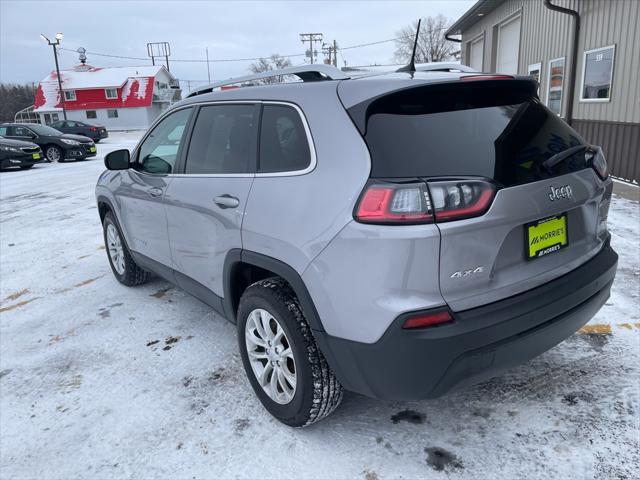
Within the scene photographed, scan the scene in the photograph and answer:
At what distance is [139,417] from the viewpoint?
2748 millimetres

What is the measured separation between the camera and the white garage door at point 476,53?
18.3m

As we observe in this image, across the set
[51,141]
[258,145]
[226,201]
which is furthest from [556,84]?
[51,141]

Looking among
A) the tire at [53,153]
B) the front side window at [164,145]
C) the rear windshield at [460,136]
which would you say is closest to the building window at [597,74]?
the rear windshield at [460,136]

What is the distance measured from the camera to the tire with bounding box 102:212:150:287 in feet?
15.0

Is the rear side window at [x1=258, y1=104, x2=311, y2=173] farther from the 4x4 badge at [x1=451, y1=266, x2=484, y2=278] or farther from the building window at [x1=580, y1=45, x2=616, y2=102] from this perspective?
the building window at [x1=580, y1=45, x2=616, y2=102]

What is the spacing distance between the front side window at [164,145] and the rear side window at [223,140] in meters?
0.25

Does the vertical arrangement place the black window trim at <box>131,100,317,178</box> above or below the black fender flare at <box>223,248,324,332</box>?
above

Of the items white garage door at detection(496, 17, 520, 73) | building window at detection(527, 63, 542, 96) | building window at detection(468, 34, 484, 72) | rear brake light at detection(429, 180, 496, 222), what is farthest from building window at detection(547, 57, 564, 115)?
rear brake light at detection(429, 180, 496, 222)

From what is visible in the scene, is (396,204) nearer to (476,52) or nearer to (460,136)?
(460,136)

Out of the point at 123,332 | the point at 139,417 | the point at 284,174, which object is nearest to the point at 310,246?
the point at 284,174

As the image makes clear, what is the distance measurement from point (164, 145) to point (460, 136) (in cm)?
239

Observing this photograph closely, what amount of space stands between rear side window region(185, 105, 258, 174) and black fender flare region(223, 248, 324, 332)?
1.53ft

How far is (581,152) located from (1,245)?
6963 mm

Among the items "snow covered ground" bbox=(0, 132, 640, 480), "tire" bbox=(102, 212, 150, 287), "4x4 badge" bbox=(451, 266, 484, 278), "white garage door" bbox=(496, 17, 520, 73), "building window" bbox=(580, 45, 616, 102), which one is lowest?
"snow covered ground" bbox=(0, 132, 640, 480)
